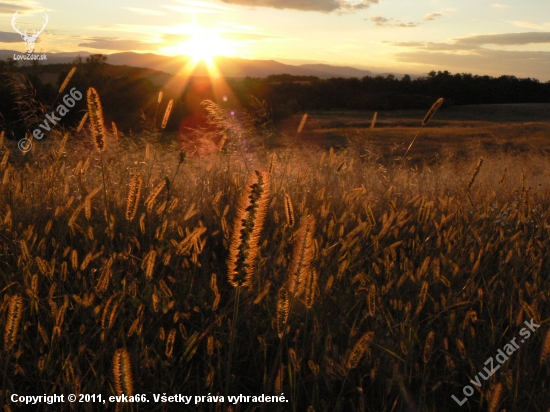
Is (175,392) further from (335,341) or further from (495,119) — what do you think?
(495,119)

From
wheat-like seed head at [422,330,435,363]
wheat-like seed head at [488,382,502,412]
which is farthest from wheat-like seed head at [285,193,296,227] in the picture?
wheat-like seed head at [488,382,502,412]

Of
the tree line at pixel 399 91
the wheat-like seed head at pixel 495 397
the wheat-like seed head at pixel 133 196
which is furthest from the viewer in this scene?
the tree line at pixel 399 91

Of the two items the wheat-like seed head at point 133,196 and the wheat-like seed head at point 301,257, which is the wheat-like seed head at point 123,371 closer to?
the wheat-like seed head at point 301,257

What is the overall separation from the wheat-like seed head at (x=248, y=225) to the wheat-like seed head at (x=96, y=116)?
1017 mm

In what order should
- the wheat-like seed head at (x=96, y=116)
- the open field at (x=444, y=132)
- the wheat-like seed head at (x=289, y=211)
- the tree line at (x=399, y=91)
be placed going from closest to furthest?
the wheat-like seed head at (x=289, y=211) < the wheat-like seed head at (x=96, y=116) < the open field at (x=444, y=132) < the tree line at (x=399, y=91)

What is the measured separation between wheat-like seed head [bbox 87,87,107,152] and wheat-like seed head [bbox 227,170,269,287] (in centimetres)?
102

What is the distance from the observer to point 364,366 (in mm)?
1989

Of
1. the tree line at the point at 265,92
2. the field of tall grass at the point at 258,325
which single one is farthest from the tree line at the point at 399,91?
the field of tall grass at the point at 258,325

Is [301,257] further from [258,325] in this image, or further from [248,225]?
[258,325]

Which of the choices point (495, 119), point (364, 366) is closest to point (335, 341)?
point (364, 366)

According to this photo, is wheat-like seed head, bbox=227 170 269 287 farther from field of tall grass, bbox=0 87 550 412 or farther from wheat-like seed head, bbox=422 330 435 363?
wheat-like seed head, bbox=422 330 435 363

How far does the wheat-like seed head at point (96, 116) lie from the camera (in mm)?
2066

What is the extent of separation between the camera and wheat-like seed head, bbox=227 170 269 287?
129 centimetres

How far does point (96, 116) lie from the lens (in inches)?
82.8
